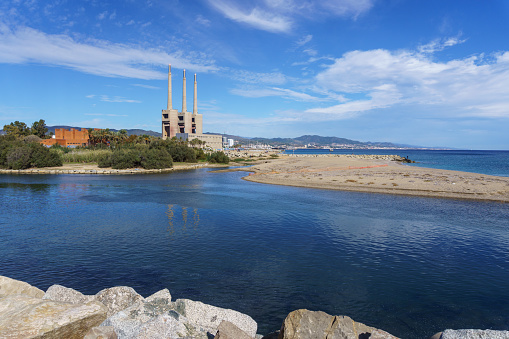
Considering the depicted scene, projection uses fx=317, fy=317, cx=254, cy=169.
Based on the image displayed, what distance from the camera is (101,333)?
744cm

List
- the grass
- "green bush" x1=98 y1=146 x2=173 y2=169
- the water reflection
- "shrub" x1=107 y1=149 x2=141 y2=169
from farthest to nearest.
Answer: the grass → "green bush" x1=98 y1=146 x2=173 y2=169 → "shrub" x1=107 y1=149 x2=141 y2=169 → the water reflection

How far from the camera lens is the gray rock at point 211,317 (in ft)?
30.3

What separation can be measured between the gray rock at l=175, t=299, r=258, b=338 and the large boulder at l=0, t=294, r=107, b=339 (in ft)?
7.39

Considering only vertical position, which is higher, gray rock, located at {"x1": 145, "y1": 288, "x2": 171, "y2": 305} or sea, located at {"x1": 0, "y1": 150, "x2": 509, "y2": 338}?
gray rock, located at {"x1": 145, "y1": 288, "x2": 171, "y2": 305}

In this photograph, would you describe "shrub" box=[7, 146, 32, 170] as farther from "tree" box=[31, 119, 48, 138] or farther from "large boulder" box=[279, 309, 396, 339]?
"large boulder" box=[279, 309, 396, 339]

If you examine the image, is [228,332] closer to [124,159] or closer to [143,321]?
[143,321]

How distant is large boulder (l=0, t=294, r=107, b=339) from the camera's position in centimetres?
679

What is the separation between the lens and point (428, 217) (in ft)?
88.5

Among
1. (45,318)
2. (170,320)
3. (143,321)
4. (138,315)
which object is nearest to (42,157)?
(138,315)

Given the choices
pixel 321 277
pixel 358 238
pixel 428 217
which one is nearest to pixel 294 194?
pixel 428 217

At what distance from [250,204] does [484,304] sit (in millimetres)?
23260

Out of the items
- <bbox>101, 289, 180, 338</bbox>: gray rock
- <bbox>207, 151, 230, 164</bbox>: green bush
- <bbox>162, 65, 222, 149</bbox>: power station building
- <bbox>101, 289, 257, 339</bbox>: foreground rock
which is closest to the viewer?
<bbox>101, 289, 257, 339</bbox>: foreground rock

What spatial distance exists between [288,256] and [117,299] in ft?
31.3

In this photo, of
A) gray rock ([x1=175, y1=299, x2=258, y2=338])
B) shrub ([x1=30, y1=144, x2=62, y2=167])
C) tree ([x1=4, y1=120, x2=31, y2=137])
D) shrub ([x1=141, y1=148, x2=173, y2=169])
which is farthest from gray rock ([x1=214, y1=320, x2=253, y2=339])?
tree ([x1=4, y1=120, x2=31, y2=137])
